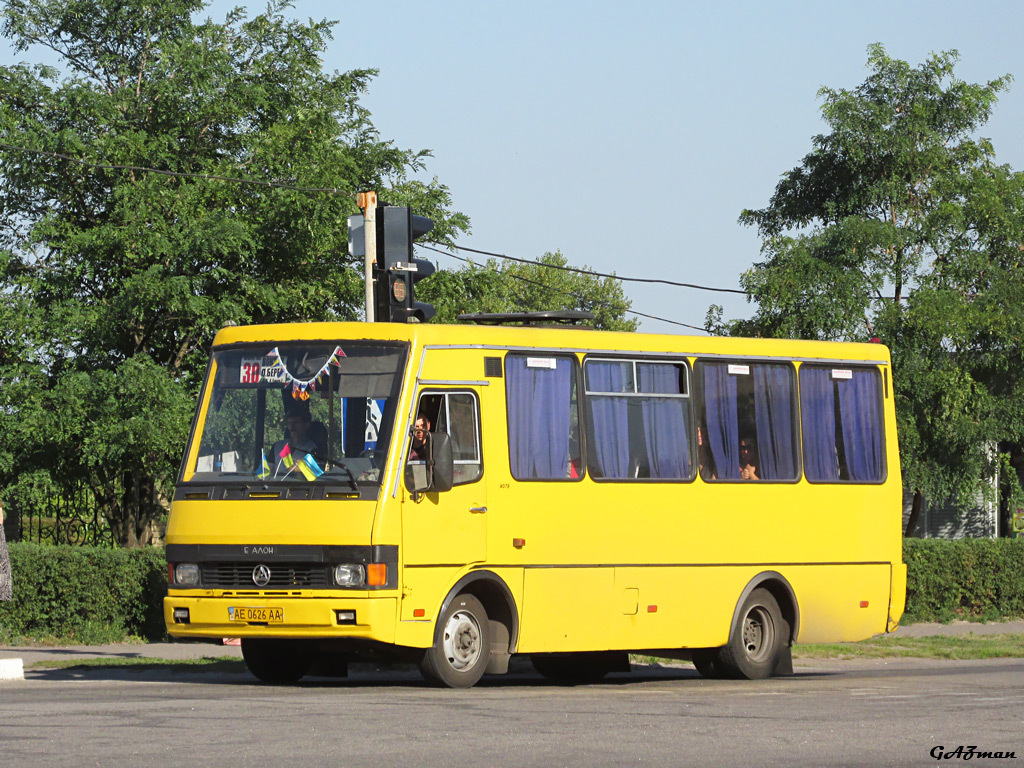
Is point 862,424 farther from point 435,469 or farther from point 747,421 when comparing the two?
point 435,469

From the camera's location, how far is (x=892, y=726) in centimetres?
1056

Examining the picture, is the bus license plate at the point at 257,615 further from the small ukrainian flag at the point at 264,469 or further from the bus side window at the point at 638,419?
the bus side window at the point at 638,419

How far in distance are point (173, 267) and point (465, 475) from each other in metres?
11.2

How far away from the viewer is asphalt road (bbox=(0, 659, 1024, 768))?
351 inches

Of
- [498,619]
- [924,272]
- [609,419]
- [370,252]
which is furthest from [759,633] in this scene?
[924,272]

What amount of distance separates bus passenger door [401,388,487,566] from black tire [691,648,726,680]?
3.34 meters

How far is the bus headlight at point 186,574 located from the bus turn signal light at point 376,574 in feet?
5.31

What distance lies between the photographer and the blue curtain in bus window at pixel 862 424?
17500 millimetres

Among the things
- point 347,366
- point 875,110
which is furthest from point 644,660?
point 875,110

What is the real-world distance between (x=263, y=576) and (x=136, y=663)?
3.70 m

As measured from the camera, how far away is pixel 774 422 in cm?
1680

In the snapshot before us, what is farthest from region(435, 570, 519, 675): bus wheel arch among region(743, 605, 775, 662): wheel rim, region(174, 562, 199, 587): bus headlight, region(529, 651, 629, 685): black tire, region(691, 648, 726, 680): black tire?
region(743, 605, 775, 662): wheel rim

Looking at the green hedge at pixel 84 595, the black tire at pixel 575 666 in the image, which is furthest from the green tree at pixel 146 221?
the black tire at pixel 575 666

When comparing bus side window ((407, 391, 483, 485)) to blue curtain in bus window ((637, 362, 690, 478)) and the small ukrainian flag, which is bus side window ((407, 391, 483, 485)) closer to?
the small ukrainian flag
